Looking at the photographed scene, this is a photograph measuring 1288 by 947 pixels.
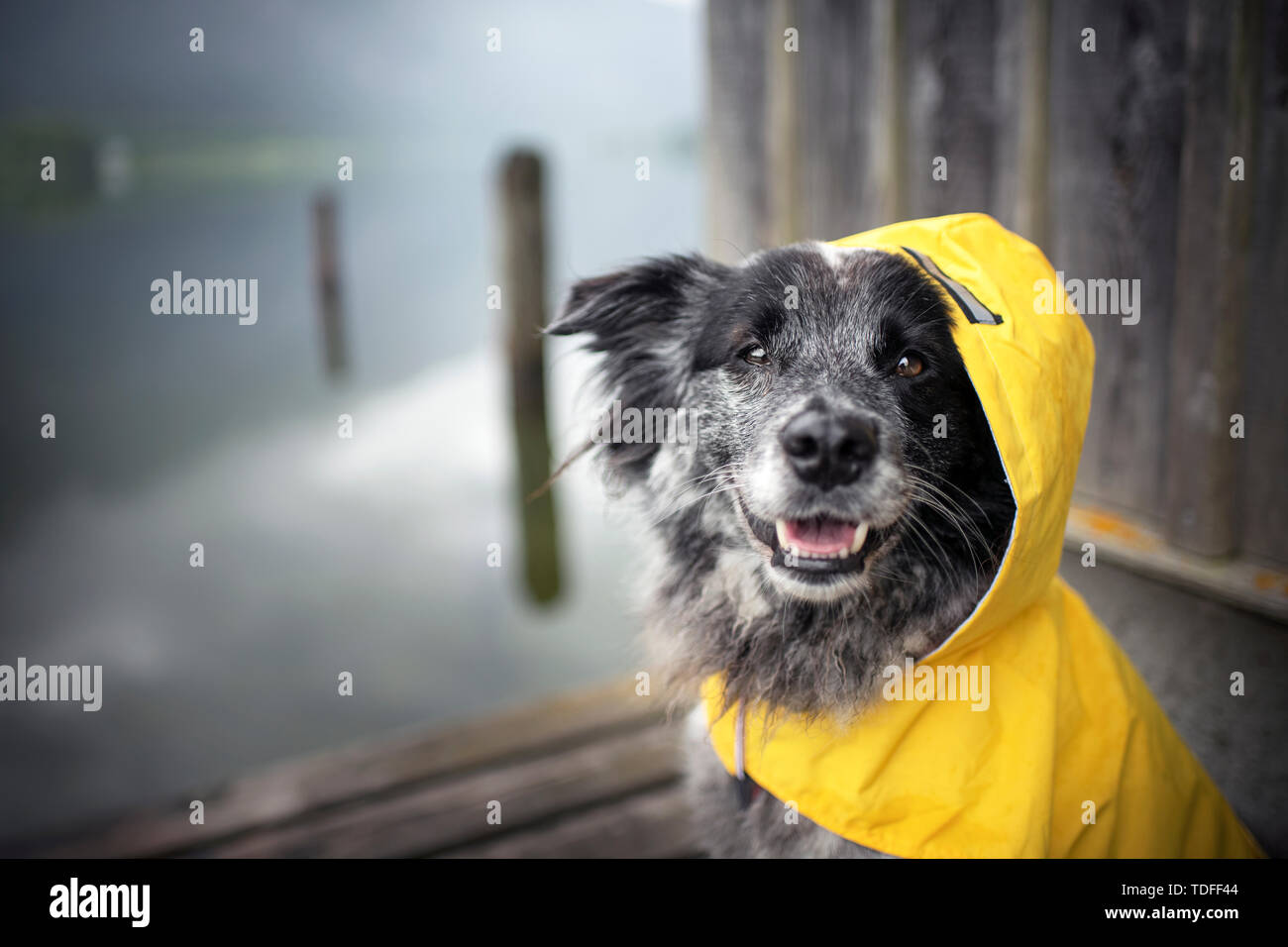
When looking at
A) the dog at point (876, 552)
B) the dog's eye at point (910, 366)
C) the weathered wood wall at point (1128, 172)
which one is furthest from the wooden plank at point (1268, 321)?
the dog's eye at point (910, 366)

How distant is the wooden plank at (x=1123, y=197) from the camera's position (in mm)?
2467

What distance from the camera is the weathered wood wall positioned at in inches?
89.4

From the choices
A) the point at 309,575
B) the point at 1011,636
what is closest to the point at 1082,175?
the point at 1011,636

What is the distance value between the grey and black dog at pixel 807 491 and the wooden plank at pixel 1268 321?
3.87 feet

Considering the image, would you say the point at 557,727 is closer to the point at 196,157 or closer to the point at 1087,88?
the point at 1087,88

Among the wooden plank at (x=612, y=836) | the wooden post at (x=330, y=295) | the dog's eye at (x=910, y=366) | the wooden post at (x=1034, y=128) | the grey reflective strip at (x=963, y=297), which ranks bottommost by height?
the wooden plank at (x=612, y=836)

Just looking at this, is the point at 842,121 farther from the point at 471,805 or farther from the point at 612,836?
the point at 471,805

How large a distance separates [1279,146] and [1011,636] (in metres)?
1.66

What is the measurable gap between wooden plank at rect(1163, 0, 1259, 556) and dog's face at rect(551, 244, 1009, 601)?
112 centimetres

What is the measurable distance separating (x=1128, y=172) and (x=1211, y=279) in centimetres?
47

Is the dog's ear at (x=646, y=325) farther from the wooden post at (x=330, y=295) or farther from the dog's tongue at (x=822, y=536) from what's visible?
the wooden post at (x=330, y=295)

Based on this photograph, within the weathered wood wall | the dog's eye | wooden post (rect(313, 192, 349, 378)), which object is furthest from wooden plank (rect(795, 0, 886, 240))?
wooden post (rect(313, 192, 349, 378))

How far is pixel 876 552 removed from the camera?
1718mm

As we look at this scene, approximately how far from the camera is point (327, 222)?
12.1 m
